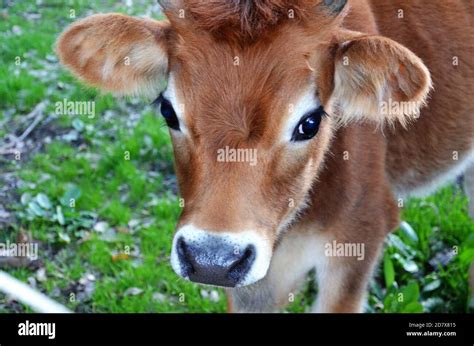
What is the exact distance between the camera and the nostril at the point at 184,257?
1.56 m

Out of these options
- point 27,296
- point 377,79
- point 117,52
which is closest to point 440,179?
point 377,79

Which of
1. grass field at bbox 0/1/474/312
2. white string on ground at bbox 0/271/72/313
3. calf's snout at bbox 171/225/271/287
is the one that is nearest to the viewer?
calf's snout at bbox 171/225/271/287

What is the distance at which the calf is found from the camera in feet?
5.26

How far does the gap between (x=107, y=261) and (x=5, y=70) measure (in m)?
0.77

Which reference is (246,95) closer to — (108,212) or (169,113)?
(169,113)

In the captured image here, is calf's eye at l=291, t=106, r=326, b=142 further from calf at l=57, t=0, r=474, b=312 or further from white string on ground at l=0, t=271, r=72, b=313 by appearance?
white string on ground at l=0, t=271, r=72, b=313

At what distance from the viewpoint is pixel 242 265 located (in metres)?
1.56

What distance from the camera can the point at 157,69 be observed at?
1878 millimetres

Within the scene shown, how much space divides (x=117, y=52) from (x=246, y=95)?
0.36m

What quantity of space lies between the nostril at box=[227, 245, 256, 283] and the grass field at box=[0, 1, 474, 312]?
2.35ft

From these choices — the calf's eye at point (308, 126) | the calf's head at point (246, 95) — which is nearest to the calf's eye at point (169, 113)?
the calf's head at point (246, 95)

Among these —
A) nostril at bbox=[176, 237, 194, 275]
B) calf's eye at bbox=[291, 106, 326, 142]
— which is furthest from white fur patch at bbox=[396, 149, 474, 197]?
nostril at bbox=[176, 237, 194, 275]
